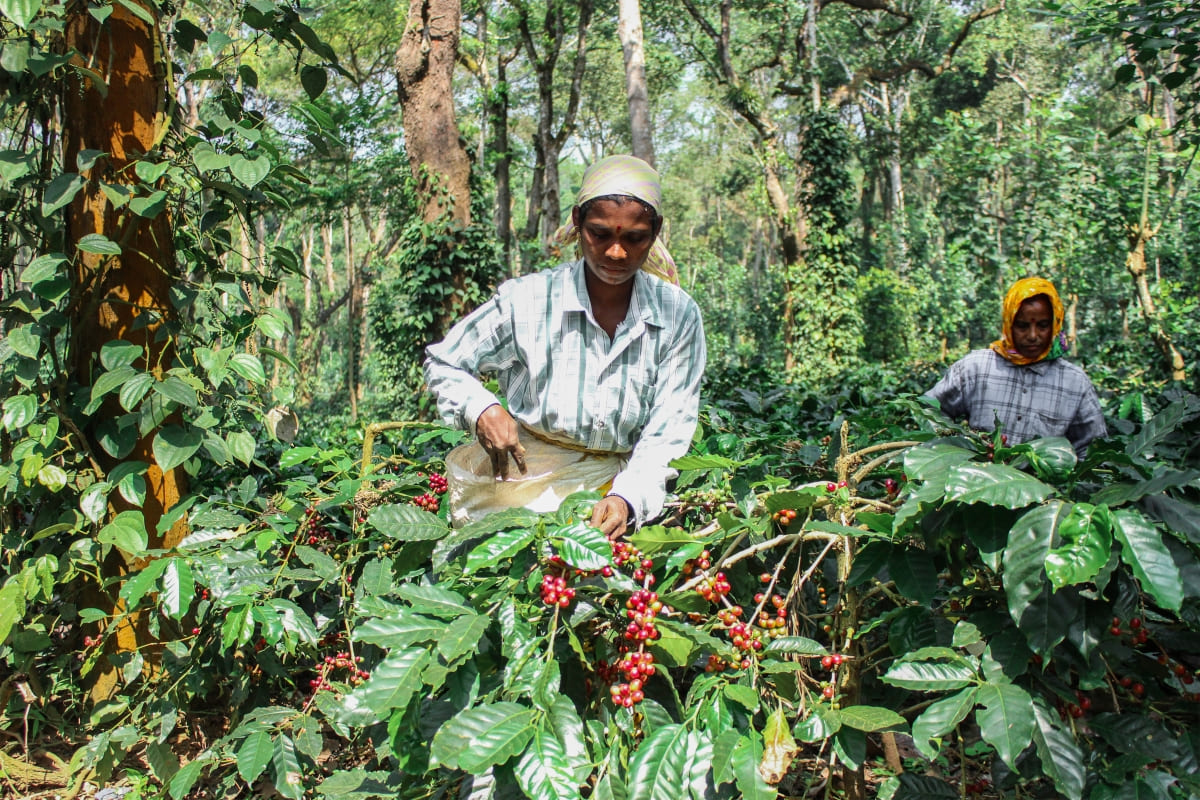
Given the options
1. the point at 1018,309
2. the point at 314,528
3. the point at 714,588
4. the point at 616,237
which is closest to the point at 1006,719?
the point at 714,588

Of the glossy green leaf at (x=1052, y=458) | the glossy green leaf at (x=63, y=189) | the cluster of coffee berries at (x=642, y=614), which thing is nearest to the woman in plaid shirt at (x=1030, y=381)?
the glossy green leaf at (x=1052, y=458)

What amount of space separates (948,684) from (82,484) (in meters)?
2.49

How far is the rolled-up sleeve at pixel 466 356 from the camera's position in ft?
7.09

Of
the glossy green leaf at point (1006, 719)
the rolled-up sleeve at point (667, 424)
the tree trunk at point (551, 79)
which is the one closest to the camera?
the glossy green leaf at point (1006, 719)

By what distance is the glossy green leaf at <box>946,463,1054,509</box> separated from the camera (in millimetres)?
1384

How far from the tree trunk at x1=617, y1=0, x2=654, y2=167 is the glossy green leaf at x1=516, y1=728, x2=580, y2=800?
30.1ft

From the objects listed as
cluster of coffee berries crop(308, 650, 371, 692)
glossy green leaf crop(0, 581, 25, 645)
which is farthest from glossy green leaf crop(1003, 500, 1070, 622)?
glossy green leaf crop(0, 581, 25, 645)

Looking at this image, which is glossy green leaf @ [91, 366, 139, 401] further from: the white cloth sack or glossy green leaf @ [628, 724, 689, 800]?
glossy green leaf @ [628, 724, 689, 800]

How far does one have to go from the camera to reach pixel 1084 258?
1645 cm

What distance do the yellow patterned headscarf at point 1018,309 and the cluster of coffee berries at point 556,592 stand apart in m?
2.76

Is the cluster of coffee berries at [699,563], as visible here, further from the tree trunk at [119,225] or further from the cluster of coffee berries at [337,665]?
the tree trunk at [119,225]

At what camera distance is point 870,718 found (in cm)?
154

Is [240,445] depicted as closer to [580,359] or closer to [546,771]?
[580,359]

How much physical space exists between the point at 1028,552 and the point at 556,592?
31.2 inches
